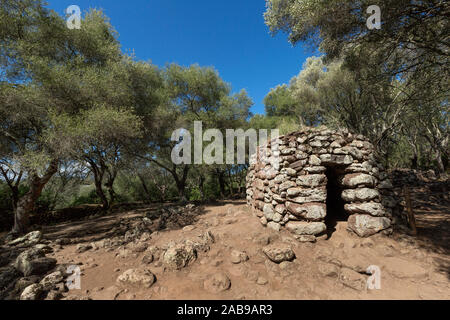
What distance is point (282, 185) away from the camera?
13.6ft

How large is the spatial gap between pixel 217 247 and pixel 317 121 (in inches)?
554

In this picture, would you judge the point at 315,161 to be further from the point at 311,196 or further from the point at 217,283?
the point at 217,283

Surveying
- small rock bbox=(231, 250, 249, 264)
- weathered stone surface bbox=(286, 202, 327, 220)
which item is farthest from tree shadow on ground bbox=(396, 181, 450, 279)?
small rock bbox=(231, 250, 249, 264)

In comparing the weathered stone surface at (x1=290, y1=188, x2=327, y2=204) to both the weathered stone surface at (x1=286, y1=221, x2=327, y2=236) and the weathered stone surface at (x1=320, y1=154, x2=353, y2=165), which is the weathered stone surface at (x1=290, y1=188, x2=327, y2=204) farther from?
the weathered stone surface at (x1=320, y1=154, x2=353, y2=165)

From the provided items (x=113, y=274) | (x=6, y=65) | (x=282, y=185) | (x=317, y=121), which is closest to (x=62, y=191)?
(x=6, y=65)

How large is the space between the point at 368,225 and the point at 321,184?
134cm

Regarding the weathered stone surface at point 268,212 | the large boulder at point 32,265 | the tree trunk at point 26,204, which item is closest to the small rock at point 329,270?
the weathered stone surface at point 268,212

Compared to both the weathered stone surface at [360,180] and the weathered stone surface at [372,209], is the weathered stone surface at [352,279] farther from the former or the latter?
the weathered stone surface at [360,180]

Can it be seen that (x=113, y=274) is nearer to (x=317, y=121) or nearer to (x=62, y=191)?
(x=62, y=191)

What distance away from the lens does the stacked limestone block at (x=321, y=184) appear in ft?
12.4

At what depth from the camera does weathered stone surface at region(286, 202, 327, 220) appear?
373 centimetres

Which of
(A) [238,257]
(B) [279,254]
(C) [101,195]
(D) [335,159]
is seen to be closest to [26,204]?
(C) [101,195]

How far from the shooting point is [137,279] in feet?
9.13

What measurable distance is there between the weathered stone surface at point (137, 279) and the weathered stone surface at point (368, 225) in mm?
4447
